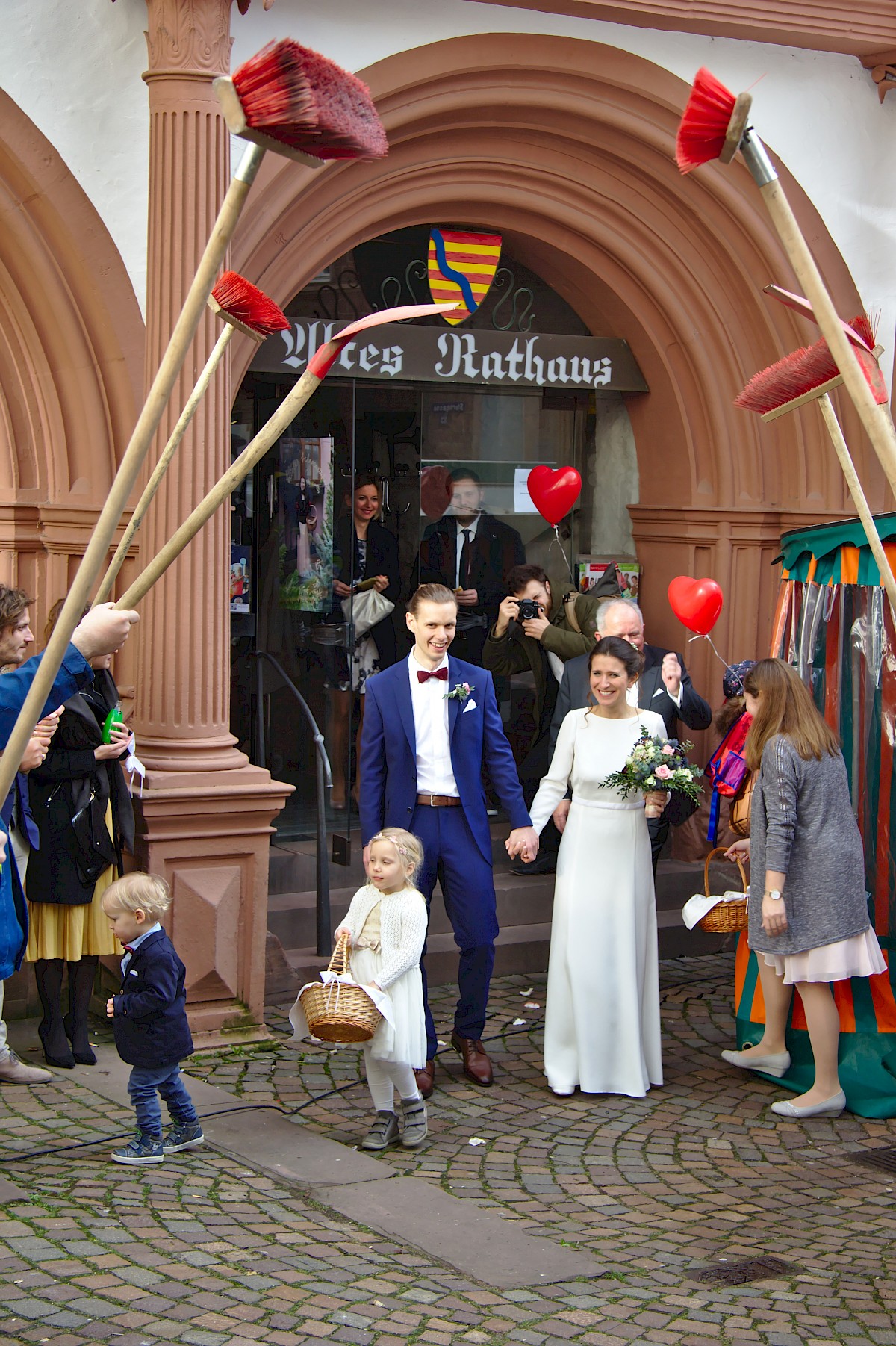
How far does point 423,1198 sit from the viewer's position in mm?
4840

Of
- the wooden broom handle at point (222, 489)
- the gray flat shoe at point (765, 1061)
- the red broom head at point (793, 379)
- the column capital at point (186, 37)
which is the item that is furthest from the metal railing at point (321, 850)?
the wooden broom handle at point (222, 489)

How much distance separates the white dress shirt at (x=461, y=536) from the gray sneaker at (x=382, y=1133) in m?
4.23

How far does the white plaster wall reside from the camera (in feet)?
21.6

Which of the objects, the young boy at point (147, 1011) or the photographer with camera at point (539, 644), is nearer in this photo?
the young boy at point (147, 1011)

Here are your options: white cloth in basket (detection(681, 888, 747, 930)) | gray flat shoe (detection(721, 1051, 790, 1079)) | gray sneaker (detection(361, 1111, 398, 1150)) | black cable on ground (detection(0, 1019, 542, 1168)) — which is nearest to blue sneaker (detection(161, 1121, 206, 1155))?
black cable on ground (detection(0, 1019, 542, 1168))

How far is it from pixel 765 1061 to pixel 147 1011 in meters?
2.63

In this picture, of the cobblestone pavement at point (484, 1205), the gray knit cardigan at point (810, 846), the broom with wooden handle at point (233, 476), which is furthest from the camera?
the gray knit cardigan at point (810, 846)

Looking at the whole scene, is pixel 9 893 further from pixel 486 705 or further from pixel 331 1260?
pixel 486 705

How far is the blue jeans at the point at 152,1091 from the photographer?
495 cm

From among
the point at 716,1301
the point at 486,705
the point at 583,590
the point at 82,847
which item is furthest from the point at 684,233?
the point at 716,1301

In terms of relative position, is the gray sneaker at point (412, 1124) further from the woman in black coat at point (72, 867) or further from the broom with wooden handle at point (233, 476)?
the broom with wooden handle at point (233, 476)

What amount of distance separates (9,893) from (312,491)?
157 inches

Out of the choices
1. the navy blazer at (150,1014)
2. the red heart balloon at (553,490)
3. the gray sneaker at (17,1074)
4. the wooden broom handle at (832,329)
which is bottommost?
the gray sneaker at (17,1074)

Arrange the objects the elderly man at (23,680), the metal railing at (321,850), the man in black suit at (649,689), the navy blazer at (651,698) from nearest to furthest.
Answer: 1. the elderly man at (23,680)
2. the man in black suit at (649,689)
3. the metal railing at (321,850)
4. the navy blazer at (651,698)
